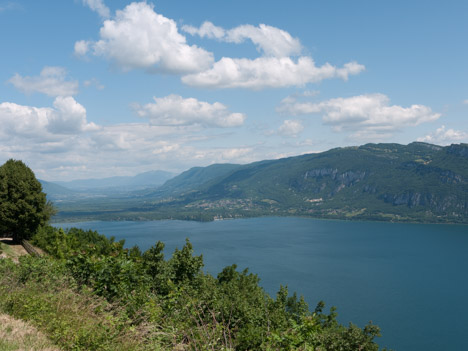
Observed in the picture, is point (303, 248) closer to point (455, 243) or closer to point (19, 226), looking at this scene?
point (455, 243)

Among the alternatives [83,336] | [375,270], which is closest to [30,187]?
[83,336]

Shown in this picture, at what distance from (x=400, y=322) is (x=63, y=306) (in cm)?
9931

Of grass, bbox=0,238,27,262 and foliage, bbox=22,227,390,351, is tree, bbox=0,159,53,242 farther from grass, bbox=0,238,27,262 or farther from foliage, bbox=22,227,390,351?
foliage, bbox=22,227,390,351

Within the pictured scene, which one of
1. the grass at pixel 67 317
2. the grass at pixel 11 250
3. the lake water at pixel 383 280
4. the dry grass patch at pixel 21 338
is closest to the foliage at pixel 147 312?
the grass at pixel 67 317

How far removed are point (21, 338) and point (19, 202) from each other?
42.0 m

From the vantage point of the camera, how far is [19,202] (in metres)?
43.5

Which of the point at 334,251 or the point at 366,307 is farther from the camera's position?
the point at 334,251

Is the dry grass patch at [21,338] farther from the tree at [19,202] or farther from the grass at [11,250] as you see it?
the tree at [19,202]

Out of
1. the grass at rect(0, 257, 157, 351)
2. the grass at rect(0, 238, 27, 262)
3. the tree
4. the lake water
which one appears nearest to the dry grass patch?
the grass at rect(0, 257, 157, 351)

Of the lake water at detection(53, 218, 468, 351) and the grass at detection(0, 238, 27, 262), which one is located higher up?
the grass at detection(0, 238, 27, 262)

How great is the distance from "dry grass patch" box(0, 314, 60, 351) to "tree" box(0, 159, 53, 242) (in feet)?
131

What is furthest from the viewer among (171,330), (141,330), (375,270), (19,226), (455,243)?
(455,243)

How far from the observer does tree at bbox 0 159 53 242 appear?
42750 mm

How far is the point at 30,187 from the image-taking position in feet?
148
